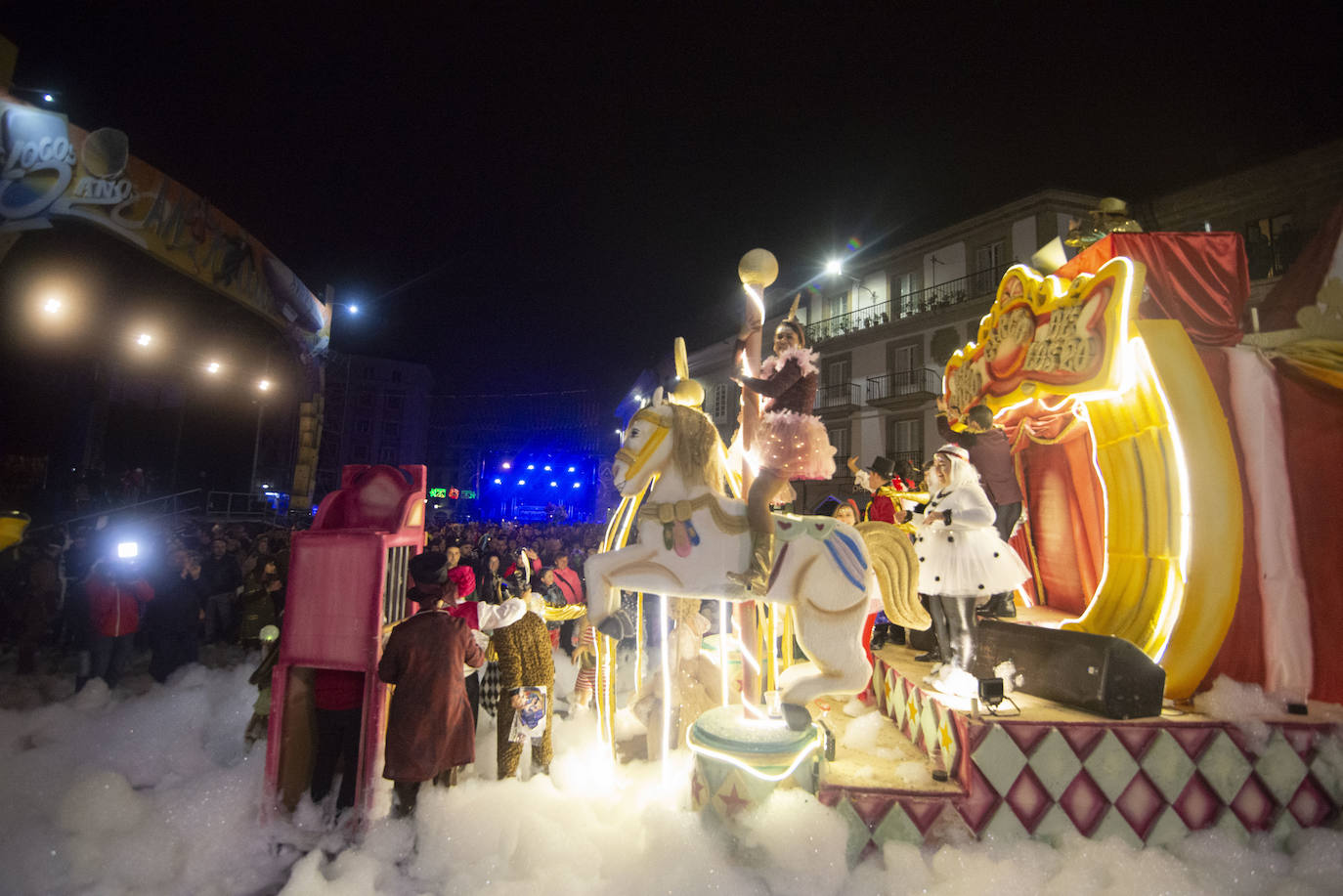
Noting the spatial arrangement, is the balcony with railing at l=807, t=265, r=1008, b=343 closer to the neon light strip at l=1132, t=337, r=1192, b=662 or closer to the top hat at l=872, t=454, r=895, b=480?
the top hat at l=872, t=454, r=895, b=480

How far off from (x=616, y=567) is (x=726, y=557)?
0.63m

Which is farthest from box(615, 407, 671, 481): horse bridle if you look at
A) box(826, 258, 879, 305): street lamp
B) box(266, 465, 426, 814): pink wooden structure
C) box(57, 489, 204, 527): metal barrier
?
box(826, 258, 879, 305): street lamp

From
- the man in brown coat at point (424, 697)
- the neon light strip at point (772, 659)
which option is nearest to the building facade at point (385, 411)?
the man in brown coat at point (424, 697)

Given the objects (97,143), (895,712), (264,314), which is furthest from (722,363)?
(895,712)

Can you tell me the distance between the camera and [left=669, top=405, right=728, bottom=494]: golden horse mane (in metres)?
3.56

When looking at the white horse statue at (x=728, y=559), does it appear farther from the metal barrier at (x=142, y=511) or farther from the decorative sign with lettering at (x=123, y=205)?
the metal barrier at (x=142, y=511)

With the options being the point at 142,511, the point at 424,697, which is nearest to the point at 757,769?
the point at 424,697

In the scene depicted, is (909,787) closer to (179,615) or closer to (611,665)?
(611,665)

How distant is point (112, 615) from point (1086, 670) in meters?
8.96

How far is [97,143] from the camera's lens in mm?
8805

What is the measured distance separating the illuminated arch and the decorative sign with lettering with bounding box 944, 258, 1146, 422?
10 millimetres

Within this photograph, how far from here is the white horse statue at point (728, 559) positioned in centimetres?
332

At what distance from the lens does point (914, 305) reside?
62.5 feet

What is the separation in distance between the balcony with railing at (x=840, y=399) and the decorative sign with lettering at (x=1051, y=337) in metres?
13.7
